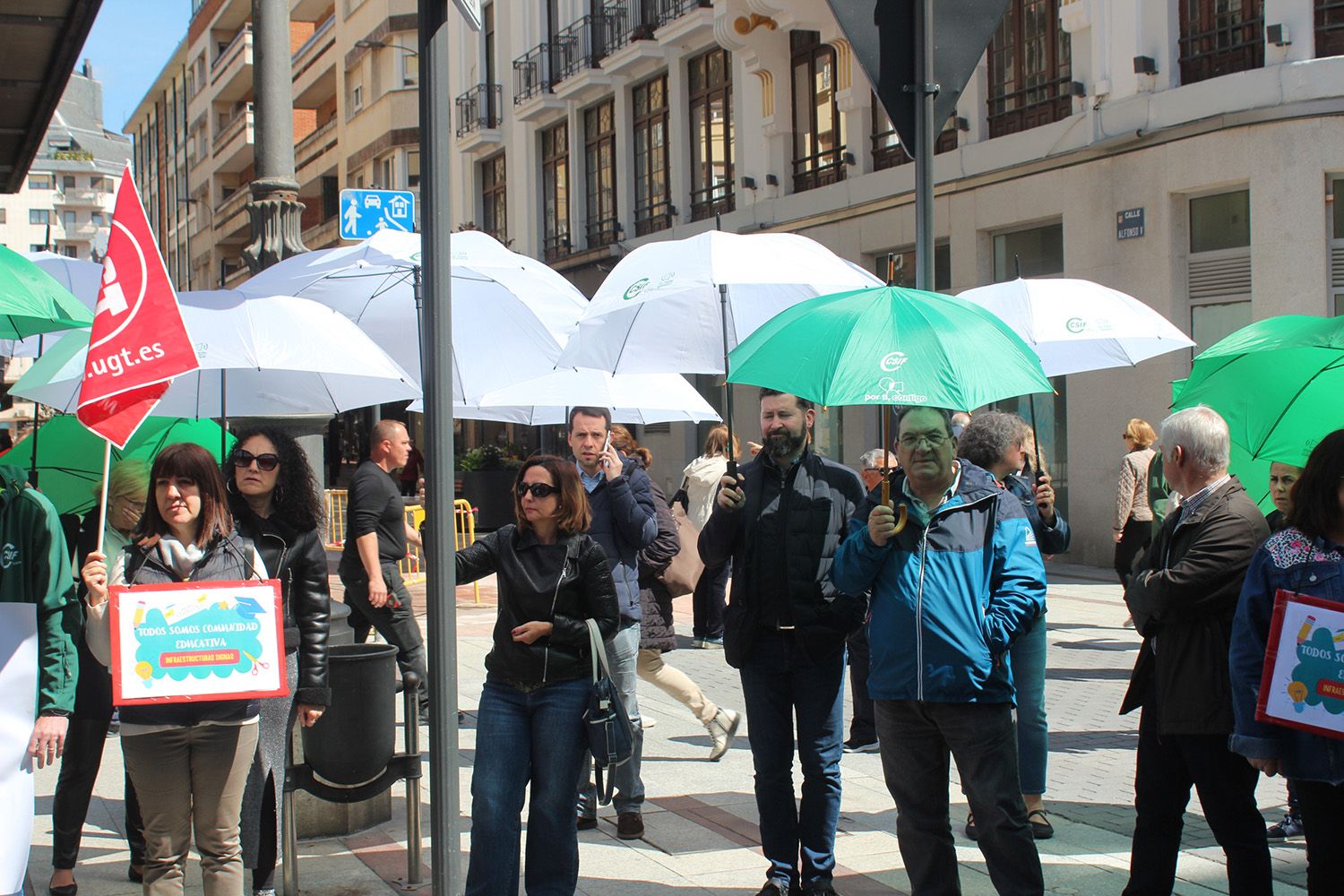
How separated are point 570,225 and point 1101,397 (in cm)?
1767

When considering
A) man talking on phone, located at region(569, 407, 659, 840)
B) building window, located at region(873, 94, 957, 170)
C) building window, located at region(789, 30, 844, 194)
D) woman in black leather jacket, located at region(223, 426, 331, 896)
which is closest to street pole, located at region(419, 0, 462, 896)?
woman in black leather jacket, located at region(223, 426, 331, 896)

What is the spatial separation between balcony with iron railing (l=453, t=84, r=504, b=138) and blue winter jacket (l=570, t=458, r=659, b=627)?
30.8 meters

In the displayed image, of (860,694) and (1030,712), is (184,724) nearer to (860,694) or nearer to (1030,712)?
(1030,712)

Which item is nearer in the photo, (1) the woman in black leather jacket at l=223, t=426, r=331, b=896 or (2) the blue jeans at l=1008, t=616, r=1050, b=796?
(1) the woman in black leather jacket at l=223, t=426, r=331, b=896

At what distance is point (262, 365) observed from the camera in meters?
5.66

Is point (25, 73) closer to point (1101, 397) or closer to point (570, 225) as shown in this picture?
point (1101, 397)

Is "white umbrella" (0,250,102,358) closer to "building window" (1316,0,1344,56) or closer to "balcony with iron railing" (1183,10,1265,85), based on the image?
"balcony with iron railing" (1183,10,1265,85)

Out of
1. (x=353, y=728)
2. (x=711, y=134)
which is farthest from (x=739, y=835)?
(x=711, y=134)

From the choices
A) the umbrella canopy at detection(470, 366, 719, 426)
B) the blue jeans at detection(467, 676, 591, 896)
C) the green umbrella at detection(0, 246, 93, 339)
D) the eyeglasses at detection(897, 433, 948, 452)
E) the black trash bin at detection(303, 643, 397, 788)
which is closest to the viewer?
the green umbrella at detection(0, 246, 93, 339)

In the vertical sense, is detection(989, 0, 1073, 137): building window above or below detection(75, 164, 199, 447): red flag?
above

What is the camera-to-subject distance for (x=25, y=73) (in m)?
9.21

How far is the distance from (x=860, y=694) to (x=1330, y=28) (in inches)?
415

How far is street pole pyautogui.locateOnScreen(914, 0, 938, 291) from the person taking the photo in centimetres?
465

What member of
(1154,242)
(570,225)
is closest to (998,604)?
(1154,242)
